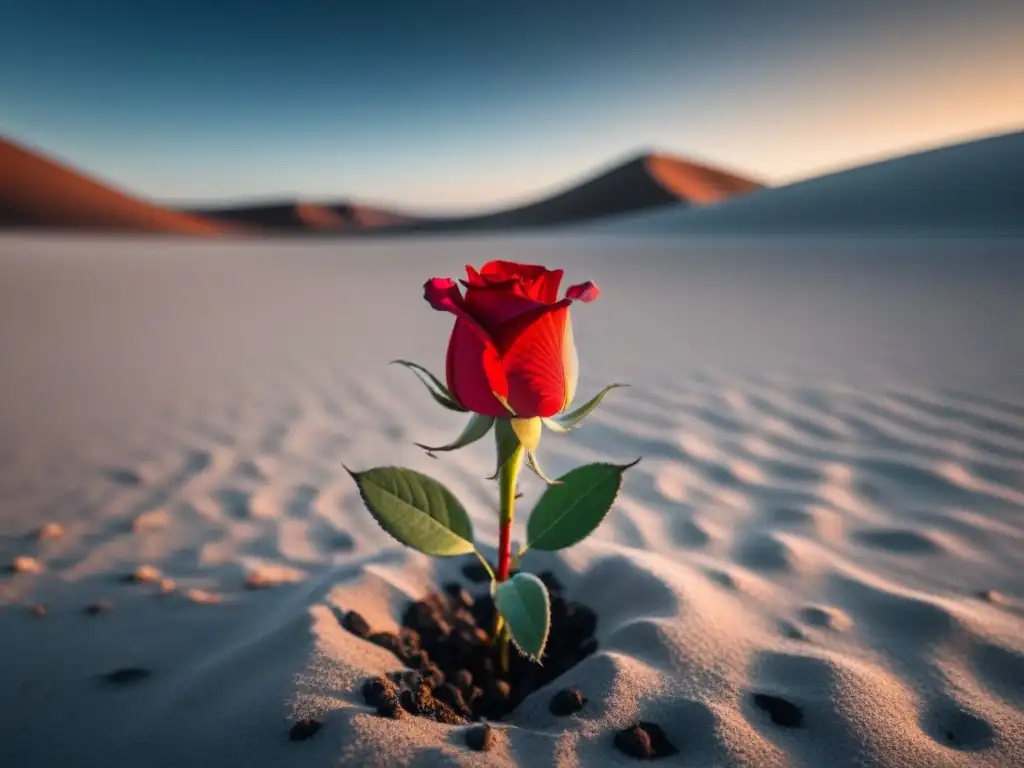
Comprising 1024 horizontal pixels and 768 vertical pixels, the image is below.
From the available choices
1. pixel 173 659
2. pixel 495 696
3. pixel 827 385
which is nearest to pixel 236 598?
pixel 173 659

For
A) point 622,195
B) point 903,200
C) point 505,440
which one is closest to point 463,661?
point 505,440

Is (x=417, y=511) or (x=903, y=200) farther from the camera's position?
(x=903, y=200)

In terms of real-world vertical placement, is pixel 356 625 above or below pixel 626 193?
below

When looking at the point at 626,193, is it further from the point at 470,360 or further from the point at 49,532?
the point at 470,360

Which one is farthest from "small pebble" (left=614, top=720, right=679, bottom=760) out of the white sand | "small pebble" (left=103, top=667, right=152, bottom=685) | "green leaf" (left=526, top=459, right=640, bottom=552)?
"small pebble" (left=103, top=667, right=152, bottom=685)

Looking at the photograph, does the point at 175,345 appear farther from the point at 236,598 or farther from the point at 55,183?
the point at 55,183

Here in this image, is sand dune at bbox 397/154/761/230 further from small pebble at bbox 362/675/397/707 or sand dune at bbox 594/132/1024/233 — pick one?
small pebble at bbox 362/675/397/707
